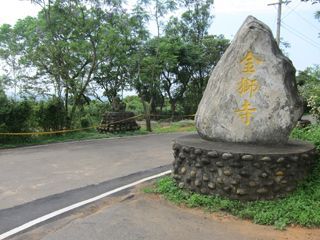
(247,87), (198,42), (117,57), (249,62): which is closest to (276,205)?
(247,87)

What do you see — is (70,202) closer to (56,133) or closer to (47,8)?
(56,133)

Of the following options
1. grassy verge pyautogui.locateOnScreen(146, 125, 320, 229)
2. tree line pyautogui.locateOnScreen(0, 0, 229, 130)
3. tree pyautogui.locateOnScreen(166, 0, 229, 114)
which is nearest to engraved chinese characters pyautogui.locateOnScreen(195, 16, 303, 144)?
grassy verge pyautogui.locateOnScreen(146, 125, 320, 229)

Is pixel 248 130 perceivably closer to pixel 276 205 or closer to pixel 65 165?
pixel 276 205

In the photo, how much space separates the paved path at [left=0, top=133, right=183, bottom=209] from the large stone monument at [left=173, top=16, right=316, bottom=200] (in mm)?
2552

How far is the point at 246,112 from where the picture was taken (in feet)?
22.8

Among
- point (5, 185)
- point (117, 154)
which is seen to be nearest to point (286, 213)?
point (5, 185)

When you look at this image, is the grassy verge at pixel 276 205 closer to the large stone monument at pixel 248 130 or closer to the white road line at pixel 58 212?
the large stone monument at pixel 248 130

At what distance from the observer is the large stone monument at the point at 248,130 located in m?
6.05

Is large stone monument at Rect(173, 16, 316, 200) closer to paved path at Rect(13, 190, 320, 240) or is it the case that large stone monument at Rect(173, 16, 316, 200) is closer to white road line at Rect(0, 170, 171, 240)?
paved path at Rect(13, 190, 320, 240)

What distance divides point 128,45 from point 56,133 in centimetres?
634

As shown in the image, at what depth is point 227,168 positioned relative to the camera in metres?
6.12

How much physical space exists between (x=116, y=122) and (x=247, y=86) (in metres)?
13.2

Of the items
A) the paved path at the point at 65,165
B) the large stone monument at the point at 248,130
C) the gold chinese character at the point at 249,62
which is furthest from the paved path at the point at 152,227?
the gold chinese character at the point at 249,62

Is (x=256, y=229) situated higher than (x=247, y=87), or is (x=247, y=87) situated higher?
(x=247, y=87)
